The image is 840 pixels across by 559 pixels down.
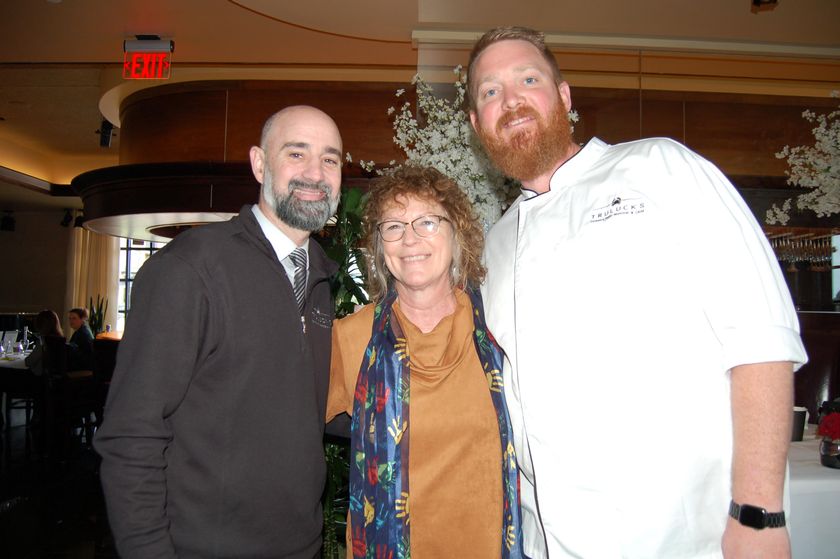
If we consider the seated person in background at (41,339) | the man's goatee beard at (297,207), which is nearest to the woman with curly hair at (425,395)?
the man's goatee beard at (297,207)

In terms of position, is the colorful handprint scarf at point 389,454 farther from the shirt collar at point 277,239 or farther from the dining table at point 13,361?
the dining table at point 13,361

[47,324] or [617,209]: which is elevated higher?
[617,209]

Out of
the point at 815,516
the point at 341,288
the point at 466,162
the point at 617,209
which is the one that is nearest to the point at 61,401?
the point at 341,288

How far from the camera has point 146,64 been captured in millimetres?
4926

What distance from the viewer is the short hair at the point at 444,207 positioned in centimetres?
195

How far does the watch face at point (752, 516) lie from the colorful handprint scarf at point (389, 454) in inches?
27.2

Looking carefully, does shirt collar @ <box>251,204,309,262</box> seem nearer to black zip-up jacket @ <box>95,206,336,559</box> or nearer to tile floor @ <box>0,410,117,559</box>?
black zip-up jacket @ <box>95,206,336,559</box>

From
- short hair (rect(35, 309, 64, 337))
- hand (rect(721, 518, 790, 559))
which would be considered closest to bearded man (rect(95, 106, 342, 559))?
hand (rect(721, 518, 790, 559))

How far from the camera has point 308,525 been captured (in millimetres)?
1527

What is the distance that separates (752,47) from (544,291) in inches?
185

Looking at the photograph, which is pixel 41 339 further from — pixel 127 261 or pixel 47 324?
pixel 127 261

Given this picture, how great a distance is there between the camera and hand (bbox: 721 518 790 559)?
1.11 metres

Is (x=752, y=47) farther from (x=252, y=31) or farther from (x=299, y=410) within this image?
(x=299, y=410)

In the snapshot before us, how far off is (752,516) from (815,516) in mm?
1157
